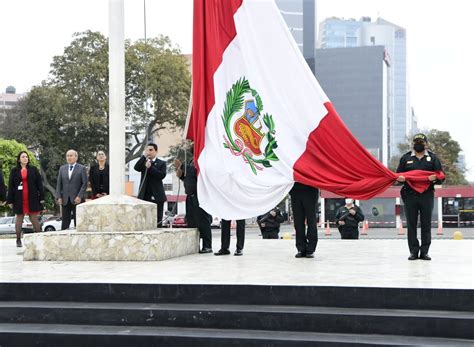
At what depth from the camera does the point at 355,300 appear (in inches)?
195

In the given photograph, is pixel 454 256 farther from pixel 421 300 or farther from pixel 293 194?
pixel 421 300

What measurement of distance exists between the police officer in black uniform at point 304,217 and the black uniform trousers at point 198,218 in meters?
1.48

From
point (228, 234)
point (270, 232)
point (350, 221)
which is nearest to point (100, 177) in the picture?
point (228, 234)

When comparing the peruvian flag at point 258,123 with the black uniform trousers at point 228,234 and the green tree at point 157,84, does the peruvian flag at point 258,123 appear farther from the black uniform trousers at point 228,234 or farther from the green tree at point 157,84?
the green tree at point 157,84

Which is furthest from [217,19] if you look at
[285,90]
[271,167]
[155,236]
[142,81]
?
[142,81]

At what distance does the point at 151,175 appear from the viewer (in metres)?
9.14

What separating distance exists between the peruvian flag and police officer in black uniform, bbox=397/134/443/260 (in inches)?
9.0

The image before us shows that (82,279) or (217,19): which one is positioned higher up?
(217,19)

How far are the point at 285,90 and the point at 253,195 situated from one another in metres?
1.49

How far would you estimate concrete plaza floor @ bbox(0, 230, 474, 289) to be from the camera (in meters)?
5.50

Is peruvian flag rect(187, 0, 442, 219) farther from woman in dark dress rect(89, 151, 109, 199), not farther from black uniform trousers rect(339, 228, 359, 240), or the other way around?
black uniform trousers rect(339, 228, 359, 240)

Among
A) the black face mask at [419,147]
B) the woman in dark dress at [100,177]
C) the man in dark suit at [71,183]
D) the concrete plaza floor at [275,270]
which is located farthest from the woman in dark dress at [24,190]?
the black face mask at [419,147]

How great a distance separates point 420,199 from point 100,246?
13.3 feet

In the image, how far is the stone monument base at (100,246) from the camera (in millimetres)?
7461
